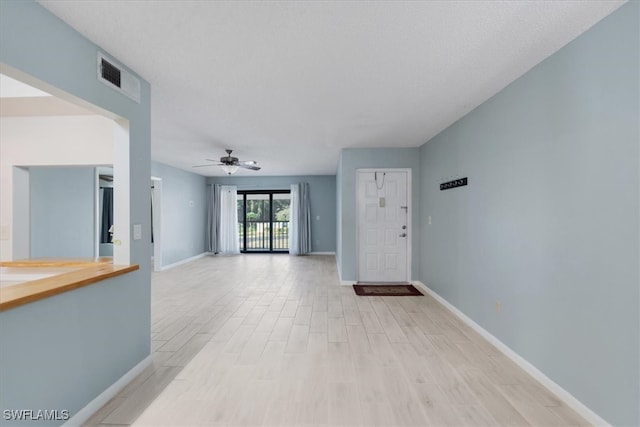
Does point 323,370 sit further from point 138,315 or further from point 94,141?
point 94,141

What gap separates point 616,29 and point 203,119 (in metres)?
3.58

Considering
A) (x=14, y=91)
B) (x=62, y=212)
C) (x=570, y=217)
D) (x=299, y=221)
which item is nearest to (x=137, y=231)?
(x=14, y=91)

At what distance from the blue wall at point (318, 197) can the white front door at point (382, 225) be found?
11.7 feet

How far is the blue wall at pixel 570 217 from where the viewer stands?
1.55 metres

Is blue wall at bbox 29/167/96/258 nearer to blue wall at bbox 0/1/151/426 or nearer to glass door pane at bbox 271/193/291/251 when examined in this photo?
blue wall at bbox 0/1/151/426

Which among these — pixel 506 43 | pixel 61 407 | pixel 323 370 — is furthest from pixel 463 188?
pixel 61 407

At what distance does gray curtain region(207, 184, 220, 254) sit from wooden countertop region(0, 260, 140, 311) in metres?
6.17

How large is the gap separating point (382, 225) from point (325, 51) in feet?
12.0

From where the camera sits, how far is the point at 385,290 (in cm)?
470

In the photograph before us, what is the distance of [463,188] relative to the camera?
342 cm

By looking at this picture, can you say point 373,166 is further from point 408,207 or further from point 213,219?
point 213,219

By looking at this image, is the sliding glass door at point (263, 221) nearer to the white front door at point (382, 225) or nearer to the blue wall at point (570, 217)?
the white front door at point (382, 225)

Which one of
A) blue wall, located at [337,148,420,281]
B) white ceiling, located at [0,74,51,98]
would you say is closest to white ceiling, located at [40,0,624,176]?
white ceiling, located at [0,74,51,98]

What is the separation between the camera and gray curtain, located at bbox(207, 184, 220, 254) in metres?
8.62
